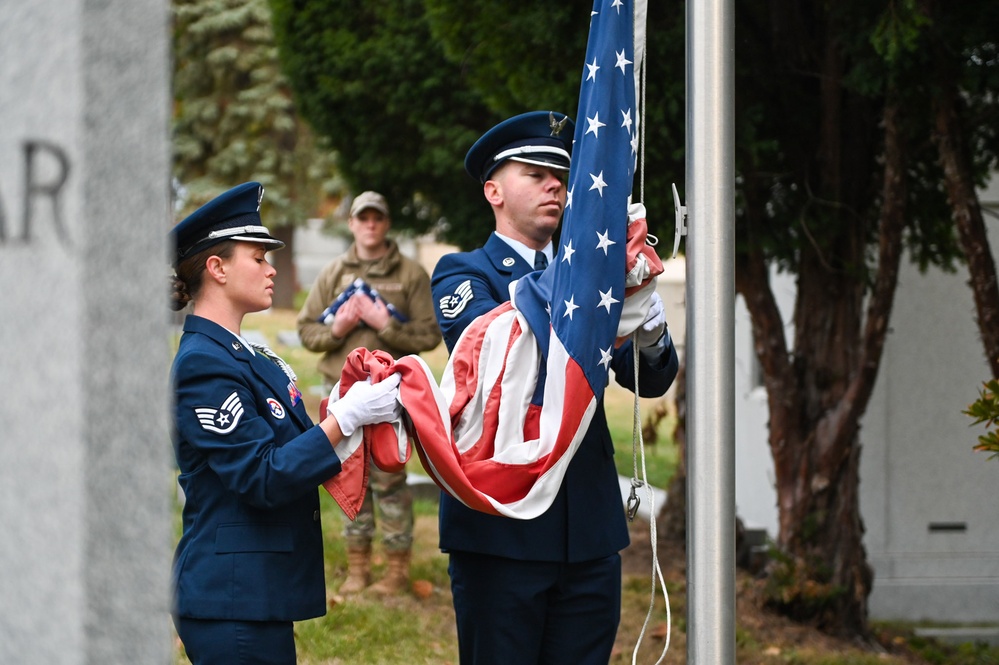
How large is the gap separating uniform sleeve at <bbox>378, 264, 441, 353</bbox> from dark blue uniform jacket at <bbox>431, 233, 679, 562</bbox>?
310 cm

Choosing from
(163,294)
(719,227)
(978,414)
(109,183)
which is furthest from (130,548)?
(978,414)

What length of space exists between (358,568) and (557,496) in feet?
12.2

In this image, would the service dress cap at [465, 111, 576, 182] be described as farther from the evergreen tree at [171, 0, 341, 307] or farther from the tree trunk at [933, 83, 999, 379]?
the evergreen tree at [171, 0, 341, 307]

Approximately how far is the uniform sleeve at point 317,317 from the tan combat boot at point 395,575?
1208 millimetres

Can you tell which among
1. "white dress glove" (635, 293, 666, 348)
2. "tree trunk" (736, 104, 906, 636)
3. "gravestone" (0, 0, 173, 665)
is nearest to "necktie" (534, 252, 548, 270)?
"white dress glove" (635, 293, 666, 348)

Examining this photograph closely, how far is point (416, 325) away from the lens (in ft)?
23.1

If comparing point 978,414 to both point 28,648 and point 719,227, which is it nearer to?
point 719,227

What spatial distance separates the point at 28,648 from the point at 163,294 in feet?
→ 1.86

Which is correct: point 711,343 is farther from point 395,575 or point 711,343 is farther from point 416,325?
point 395,575

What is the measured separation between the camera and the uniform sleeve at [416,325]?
6945 mm

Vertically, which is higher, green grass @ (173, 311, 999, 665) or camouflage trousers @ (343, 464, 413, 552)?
camouflage trousers @ (343, 464, 413, 552)

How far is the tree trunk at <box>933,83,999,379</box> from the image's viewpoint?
5238 millimetres

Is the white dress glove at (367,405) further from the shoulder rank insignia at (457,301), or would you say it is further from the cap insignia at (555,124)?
the cap insignia at (555,124)

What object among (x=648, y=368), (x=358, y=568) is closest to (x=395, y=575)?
(x=358, y=568)
